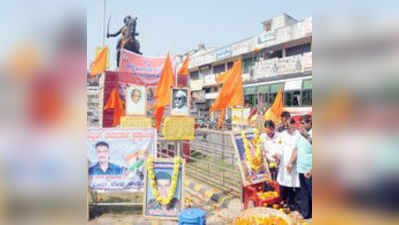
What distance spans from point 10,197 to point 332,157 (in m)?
1.04

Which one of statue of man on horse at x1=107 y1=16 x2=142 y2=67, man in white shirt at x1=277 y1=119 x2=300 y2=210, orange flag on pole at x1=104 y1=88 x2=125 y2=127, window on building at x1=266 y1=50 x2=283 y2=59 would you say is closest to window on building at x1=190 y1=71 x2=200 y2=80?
window on building at x1=266 y1=50 x2=283 y2=59

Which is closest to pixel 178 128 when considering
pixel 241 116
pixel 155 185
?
pixel 155 185

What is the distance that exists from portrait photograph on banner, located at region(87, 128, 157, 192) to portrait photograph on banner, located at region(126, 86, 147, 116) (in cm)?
325

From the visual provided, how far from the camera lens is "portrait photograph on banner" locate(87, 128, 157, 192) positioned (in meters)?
4.52

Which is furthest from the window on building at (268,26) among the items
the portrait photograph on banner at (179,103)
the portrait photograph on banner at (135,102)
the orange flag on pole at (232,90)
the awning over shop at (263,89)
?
the portrait photograph on banner at (179,103)

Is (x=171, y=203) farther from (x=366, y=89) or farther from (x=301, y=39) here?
(x=301, y=39)

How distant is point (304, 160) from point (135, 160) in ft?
8.52

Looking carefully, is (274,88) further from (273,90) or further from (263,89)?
(263,89)

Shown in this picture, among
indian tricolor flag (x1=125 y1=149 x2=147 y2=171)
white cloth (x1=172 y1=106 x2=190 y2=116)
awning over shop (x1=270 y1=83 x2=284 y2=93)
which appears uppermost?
awning over shop (x1=270 y1=83 x2=284 y2=93)

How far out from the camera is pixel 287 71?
21.6 meters

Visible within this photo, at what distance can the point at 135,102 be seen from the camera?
794 centimetres

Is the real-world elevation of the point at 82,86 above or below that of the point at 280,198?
above

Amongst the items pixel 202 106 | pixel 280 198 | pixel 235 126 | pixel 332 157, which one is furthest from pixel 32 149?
pixel 202 106

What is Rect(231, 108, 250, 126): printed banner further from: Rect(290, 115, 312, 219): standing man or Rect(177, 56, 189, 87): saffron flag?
Rect(290, 115, 312, 219): standing man
